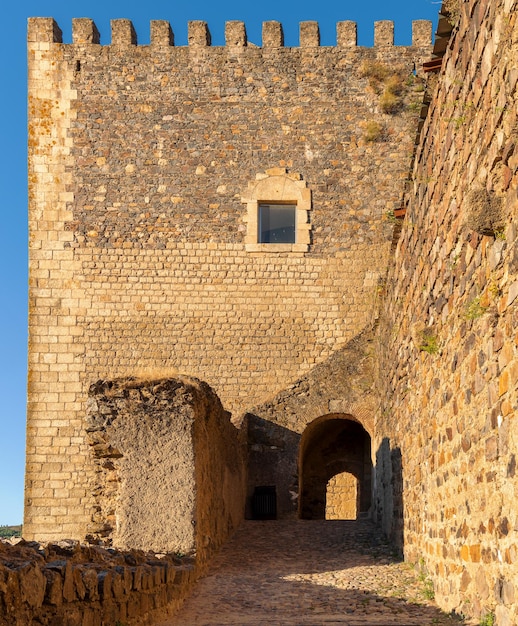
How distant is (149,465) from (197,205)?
7790 millimetres

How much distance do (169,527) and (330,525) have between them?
13.3 feet

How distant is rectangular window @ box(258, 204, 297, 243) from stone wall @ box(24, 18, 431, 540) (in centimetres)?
20

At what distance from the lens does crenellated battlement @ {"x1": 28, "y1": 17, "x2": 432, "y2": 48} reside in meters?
15.4

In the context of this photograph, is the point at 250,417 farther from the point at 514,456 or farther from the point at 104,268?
the point at 514,456

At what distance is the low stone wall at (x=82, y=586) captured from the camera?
3549 mm

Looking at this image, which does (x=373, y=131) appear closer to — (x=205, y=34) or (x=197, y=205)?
(x=197, y=205)

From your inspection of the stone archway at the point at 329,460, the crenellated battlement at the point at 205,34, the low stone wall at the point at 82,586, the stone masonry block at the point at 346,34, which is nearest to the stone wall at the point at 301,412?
the stone archway at the point at 329,460

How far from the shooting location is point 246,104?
15125 mm

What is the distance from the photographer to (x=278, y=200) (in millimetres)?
14688

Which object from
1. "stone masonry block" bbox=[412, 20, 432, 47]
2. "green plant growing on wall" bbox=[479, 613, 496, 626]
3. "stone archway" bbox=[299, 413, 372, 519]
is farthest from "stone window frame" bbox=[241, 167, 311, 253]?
"green plant growing on wall" bbox=[479, 613, 496, 626]

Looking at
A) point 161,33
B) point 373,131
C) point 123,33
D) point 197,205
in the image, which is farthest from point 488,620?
point 123,33

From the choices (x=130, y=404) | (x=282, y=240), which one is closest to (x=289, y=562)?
(x=130, y=404)

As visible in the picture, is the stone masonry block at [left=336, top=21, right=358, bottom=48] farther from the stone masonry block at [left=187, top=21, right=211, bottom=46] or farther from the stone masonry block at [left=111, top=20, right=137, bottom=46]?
the stone masonry block at [left=111, top=20, right=137, bottom=46]

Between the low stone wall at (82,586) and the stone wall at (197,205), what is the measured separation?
25.7 ft
